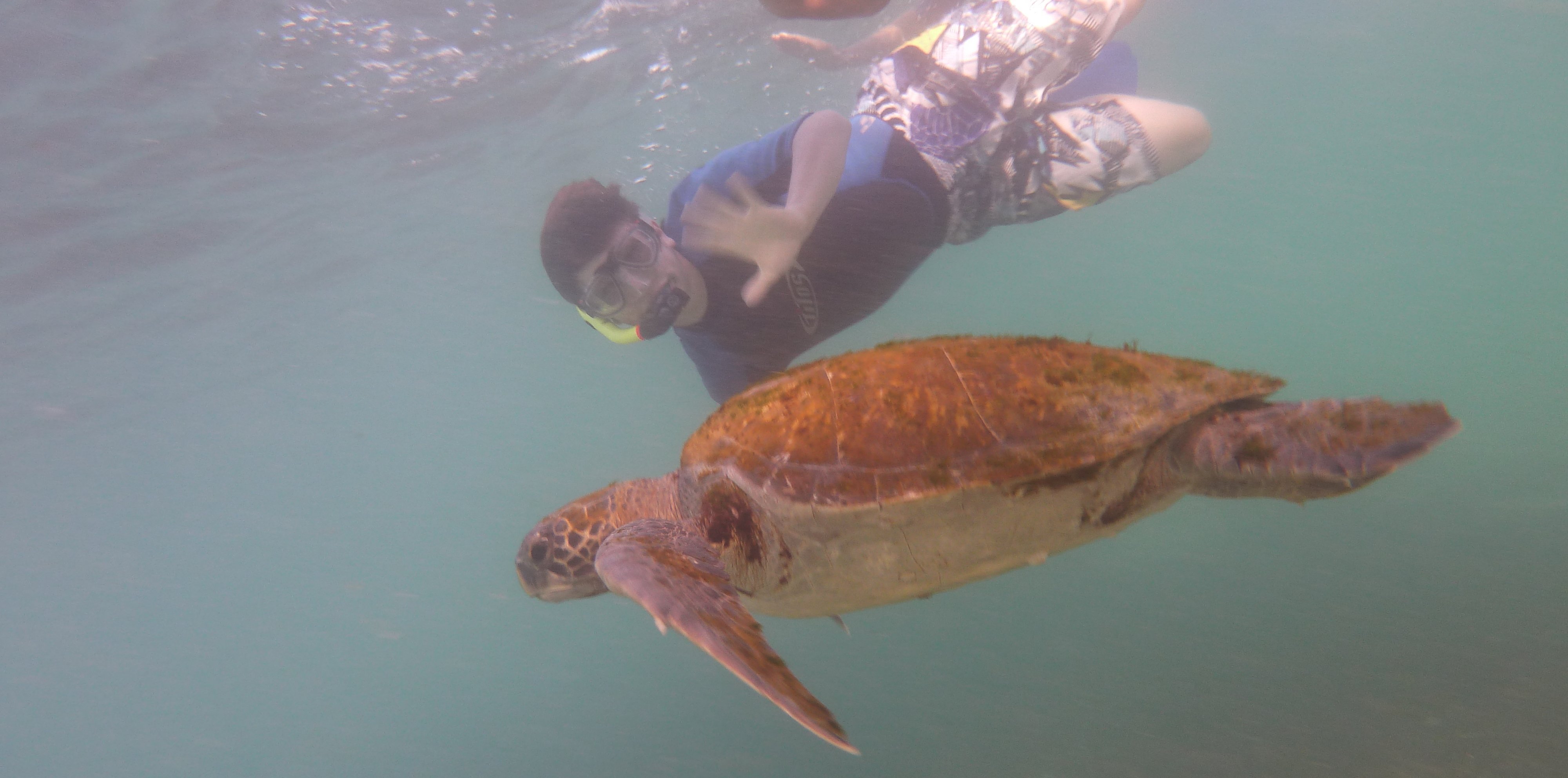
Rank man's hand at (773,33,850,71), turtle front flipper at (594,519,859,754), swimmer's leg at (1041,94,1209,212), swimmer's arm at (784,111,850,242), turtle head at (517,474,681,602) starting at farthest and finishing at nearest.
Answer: man's hand at (773,33,850,71)
swimmer's leg at (1041,94,1209,212)
swimmer's arm at (784,111,850,242)
turtle head at (517,474,681,602)
turtle front flipper at (594,519,859,754)

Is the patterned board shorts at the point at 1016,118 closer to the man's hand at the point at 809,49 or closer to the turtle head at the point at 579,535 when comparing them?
the man's hand at the point at 809,49

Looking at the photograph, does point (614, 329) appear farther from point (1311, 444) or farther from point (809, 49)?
point (809, 49)

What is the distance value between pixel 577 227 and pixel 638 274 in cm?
36

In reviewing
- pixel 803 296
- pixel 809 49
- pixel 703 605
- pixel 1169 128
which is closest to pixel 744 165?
pixel 803 296

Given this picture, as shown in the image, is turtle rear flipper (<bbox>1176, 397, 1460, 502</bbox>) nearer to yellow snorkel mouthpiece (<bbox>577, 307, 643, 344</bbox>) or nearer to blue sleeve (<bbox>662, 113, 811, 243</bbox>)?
blue sleeve (<bbox>662, 113, 811, 243</bbox>)

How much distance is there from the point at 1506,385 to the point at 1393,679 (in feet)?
81.9

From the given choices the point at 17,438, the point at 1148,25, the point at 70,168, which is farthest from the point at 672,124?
the point at 17,438

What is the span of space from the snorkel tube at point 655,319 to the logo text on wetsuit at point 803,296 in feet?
1.83

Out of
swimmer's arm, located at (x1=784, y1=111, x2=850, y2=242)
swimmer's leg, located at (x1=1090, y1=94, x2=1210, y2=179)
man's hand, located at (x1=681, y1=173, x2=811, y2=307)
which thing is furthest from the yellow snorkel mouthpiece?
swimmer's leg, located at (x1=1090, y1=94, x2=1210, y2=179)

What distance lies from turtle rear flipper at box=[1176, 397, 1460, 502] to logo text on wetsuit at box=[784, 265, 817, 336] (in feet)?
5.93

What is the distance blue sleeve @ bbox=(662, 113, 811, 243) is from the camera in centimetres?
316

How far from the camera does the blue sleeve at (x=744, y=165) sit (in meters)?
3.16

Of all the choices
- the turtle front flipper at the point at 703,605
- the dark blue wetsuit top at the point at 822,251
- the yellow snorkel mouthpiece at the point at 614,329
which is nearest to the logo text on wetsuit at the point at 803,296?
the dark blue wetsuit top at the point at 822,251

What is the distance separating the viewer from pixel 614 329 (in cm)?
353
